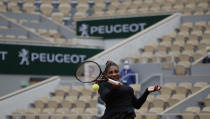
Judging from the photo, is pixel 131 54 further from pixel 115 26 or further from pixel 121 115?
pixel 121 115

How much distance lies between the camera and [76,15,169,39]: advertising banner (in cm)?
1944

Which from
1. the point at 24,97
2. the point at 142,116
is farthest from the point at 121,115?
the point at 24,97

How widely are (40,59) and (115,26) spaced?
3.53 m

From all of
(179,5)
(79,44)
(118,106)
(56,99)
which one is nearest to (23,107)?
(56,99)

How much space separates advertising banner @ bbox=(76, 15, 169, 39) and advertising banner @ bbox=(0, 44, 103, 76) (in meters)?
1.83

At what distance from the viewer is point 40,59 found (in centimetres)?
1783

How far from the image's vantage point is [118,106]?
5680mm

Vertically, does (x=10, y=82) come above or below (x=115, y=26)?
below

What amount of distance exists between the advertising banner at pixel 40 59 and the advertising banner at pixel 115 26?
1.83 metres

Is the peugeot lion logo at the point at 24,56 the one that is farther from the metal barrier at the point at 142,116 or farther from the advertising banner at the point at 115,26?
the metal barrier at the point at 142,116

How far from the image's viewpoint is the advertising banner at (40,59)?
17.5 metres

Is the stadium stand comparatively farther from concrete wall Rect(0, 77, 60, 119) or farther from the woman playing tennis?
the woman playing tennis

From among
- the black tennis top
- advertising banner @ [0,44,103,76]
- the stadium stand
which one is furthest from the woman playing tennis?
advertising banner @ [0,44,103,76]

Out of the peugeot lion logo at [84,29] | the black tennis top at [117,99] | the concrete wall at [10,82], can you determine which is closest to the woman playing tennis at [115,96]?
the black tennis top at [117,99]
